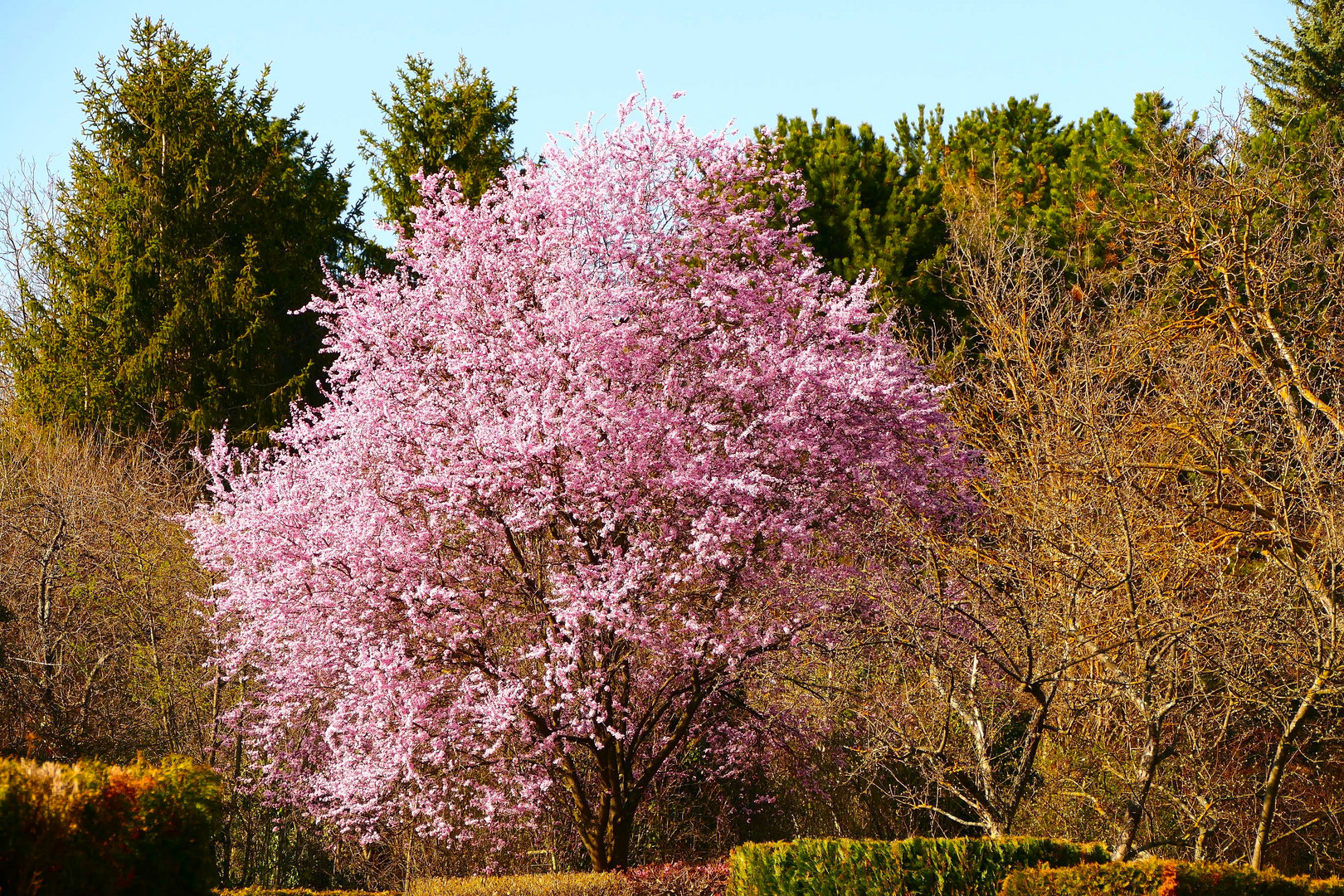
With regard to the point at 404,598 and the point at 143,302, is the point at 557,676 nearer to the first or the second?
the point at 404,598

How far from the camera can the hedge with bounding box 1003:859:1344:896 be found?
6.67m

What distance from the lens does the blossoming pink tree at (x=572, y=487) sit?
8914 mm

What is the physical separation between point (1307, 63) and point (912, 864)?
22.3 metres

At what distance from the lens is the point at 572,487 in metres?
8.84

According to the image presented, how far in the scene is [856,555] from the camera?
10172 millimetres

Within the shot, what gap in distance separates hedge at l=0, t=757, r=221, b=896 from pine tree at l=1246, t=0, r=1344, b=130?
22495mm

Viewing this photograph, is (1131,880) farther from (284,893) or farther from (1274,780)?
(284,893)

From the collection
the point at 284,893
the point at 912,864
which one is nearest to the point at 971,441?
the point at 912,864

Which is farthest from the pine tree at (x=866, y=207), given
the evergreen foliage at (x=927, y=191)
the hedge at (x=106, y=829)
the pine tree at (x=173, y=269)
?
the hedge at (x=106, y=829)

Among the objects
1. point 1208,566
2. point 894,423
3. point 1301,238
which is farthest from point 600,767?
point 1301,238

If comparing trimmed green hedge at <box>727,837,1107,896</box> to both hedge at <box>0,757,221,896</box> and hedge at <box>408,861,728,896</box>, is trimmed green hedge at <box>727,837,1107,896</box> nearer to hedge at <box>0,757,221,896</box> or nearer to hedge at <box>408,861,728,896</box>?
hedge at <box>408,861,728,896</box>

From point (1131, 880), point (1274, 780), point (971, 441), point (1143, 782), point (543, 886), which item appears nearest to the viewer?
point (1131, 880)

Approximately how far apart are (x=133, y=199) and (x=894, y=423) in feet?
55.7

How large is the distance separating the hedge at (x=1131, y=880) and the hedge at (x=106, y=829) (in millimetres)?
4703
